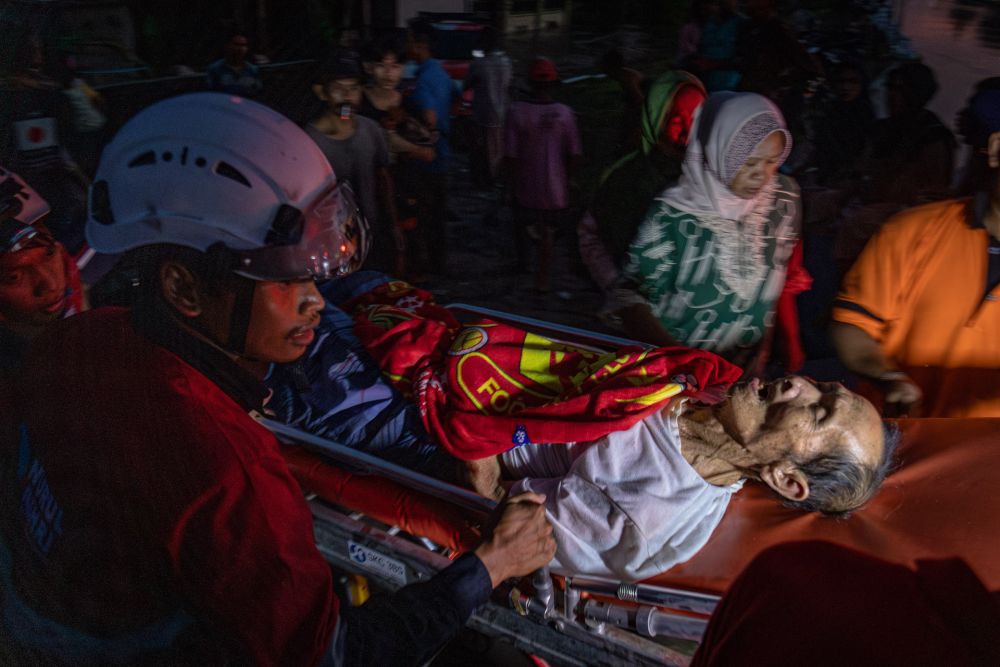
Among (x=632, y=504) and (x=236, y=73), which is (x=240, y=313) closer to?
(x=236, y=73)

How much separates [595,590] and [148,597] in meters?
1.06

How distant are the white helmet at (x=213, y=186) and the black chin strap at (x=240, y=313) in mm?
21

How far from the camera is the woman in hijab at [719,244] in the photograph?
7.49 feet

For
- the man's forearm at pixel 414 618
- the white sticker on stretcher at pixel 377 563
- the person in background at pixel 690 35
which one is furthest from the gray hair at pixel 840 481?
the person in background at pixel 690 35

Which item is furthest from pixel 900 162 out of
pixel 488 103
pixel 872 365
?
pixel 488 103

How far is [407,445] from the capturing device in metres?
2.20

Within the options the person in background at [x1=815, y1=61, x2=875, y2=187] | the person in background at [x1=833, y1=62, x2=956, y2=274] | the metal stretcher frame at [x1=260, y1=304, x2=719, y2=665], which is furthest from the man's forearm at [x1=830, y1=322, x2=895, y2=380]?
the metal stretcher frame at [x1=260, y1=304, x2=719, y2=665]

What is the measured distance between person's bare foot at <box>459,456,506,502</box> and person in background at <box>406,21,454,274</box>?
2.10 feet

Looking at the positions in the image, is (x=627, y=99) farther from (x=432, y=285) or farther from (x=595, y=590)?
(x=595, y=590)

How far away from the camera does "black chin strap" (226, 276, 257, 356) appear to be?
104 centimetres

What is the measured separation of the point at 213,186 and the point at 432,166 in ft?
4.52

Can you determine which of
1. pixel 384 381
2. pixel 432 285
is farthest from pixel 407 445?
pixel 432 285

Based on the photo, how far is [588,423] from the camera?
198 cm

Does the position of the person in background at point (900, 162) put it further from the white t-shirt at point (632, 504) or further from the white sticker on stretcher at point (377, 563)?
the white sticker on stretcher at point (377, 563)
